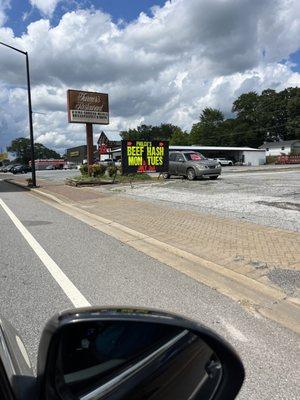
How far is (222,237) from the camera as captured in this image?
334 inches

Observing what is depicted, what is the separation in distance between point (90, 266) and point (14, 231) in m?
4.12

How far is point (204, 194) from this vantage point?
1666cm

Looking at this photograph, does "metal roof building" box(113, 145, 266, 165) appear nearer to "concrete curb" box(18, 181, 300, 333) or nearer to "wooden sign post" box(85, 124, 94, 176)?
"wooden sign post" box(85, 124, 94, 176)

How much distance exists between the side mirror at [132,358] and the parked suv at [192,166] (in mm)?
22755

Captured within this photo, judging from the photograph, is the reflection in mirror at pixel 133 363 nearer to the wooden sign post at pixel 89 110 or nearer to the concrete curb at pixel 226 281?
the concrete curb at pixel 226 281

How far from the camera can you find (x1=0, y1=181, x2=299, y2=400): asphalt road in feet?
11.9

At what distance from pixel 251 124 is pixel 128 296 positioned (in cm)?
12446


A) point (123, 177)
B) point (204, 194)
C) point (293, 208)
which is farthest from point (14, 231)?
point (123, 177)

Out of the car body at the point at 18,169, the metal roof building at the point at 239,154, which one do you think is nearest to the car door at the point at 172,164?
the metal roof building at the point at 239,154

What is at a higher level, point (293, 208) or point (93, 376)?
point (93, 376)

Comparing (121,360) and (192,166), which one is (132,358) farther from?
(192,166)

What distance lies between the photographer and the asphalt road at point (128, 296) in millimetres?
3639

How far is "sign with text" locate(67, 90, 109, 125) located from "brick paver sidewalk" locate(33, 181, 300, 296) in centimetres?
1722

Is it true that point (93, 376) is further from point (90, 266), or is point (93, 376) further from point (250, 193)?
point (250, 193)
